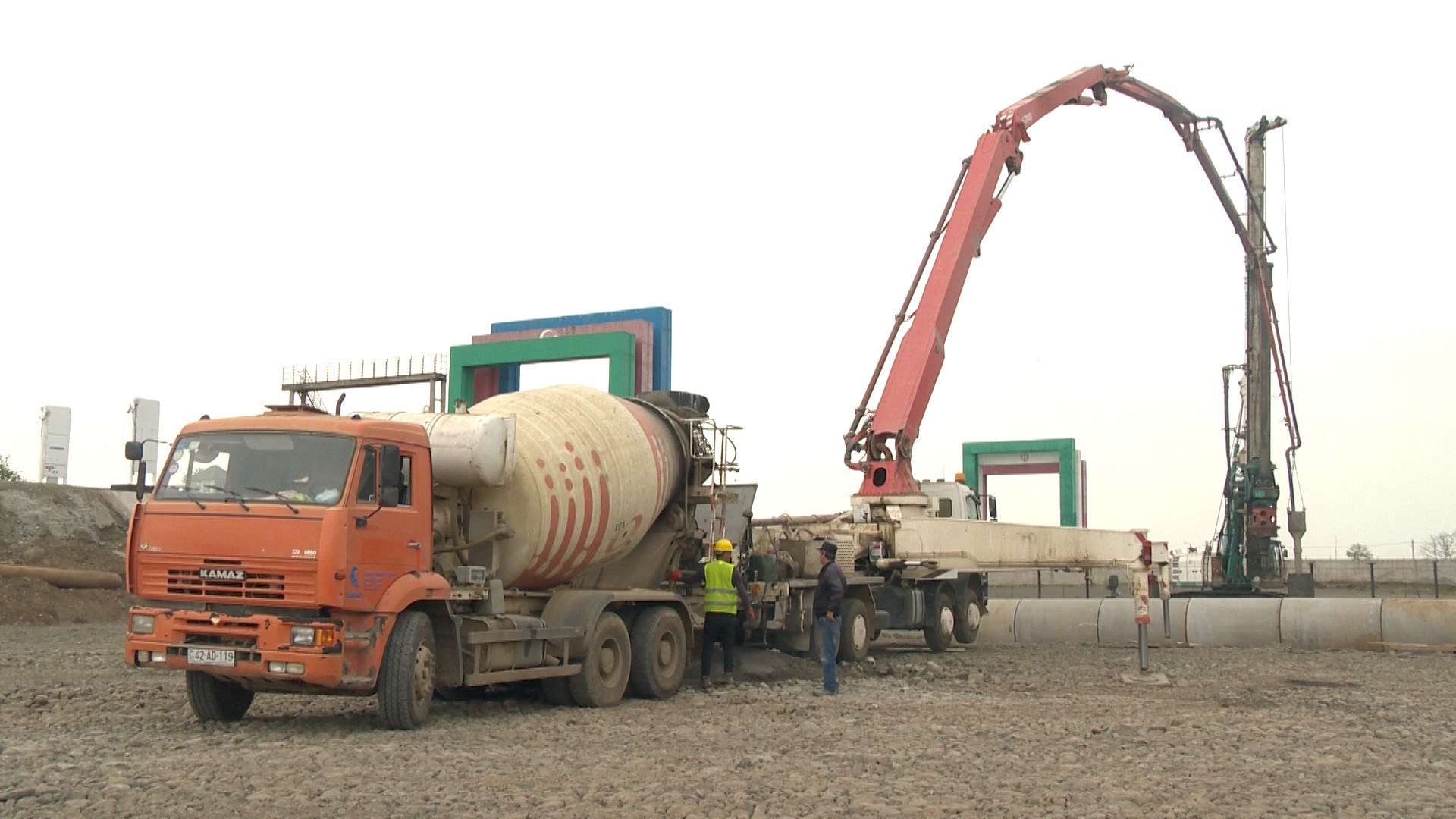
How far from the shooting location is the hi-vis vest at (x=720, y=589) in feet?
49.8

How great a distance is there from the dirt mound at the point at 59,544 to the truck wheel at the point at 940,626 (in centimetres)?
1686

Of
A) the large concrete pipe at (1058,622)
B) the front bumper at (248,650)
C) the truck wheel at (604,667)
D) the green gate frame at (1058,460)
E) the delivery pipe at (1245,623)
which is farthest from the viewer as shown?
the green gate frame at (1058,460)

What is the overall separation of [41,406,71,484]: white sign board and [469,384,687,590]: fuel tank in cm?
3028

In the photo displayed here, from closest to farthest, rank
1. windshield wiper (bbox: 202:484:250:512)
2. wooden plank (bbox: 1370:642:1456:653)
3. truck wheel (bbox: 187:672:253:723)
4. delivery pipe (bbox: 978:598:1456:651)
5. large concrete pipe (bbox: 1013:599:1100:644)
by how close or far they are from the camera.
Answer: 1. windshield wiper (bbox: 202:484:250:512)
2. truck wheel (bbox: 187:672:253:723)
3. wooden plank (bbox: 1370:642:1456:653)
4. delivery pipe (bbox: 978:598:1456:651)
5. large concrete pipe (bbox: 1013:599:1100:644)

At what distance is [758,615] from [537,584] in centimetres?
384

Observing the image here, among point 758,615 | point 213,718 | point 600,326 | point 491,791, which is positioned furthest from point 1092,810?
point 600,326

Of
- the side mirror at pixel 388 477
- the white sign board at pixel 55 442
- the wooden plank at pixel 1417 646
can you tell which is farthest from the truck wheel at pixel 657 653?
the white sign board at pixel 55 442

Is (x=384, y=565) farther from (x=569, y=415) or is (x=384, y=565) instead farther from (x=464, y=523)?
(x=569, y=415)

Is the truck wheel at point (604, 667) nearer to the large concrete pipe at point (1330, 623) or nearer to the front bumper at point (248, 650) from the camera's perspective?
the front bumper at point (248, 650)

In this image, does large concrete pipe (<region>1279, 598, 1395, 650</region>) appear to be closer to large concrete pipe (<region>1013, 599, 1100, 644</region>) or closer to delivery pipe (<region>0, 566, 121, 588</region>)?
large concrete pipe (<region>1013, 599, 1100, 644</region>)

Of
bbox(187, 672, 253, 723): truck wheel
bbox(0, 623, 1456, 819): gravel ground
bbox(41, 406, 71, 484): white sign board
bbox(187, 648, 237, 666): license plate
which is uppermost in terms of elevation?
bbox(41, 406, 71, 484): white sign board

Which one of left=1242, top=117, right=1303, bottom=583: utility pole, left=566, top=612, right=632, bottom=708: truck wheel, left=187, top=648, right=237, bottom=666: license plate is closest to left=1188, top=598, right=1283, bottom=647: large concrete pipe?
left=566, top=612, right=632, bottom=708: truck wheel

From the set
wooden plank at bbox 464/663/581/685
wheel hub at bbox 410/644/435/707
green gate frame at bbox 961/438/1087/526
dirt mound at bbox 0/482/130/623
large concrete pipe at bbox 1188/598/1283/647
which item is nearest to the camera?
wheel hub at bbox 410/644/435/707

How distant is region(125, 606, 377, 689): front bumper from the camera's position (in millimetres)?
10438
